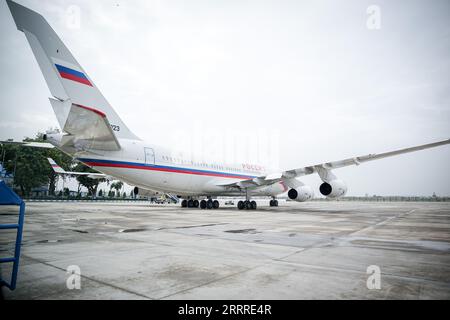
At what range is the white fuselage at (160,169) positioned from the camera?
13539 mm

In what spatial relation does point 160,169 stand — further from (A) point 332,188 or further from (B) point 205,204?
(A) point 332,188

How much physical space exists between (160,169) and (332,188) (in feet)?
37.3

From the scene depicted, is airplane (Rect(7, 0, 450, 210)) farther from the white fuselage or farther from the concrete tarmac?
the concrete tarmac

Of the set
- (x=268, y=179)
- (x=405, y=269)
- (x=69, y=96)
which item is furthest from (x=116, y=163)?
(x=405, y=269)

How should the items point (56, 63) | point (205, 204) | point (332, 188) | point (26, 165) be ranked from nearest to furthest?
1. point (56, 63)
2. point (332, 188)
3. point (205, 204)
4. point (26, 165)

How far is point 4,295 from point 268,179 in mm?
18516

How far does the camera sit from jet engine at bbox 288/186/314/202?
21688mm

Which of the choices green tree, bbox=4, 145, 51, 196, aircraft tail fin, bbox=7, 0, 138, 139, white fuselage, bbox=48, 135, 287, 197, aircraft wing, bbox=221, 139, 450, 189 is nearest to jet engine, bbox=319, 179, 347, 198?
aircraft wing, bbox=221, 139, 450, 189

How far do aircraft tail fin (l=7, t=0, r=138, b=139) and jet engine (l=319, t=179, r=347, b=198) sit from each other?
47.4 feet

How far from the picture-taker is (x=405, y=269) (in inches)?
132

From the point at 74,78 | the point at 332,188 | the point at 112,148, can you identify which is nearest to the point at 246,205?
the point at 332,188

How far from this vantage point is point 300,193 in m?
21.8

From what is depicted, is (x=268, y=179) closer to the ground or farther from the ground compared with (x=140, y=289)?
farther from the ground
